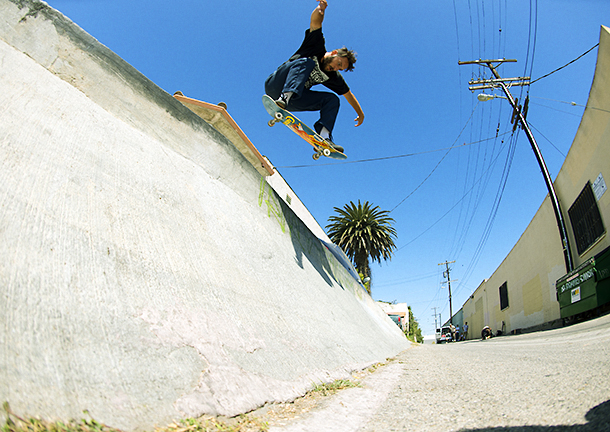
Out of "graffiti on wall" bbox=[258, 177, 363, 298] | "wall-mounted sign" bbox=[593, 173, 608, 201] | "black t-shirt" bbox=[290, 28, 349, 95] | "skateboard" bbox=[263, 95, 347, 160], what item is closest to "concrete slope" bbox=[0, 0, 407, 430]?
"graffiti on wall" bbox=[258, 177, 363, 298]

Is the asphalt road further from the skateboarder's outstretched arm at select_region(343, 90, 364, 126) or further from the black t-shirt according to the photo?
the skateboarder's outstretched arm at select_region(343, 90, 364, 126)

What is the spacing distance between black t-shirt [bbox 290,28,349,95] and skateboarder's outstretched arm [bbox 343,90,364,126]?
50 cm

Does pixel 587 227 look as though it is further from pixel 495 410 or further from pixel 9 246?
pixel 9 246

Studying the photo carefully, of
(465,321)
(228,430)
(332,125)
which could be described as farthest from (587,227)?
(465,321)

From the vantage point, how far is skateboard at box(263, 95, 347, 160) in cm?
491

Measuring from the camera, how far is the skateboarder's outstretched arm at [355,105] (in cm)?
587

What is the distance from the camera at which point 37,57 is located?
2504 millimetres

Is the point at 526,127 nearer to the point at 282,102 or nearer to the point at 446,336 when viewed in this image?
the point at 282,102

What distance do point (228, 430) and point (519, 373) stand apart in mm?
2561

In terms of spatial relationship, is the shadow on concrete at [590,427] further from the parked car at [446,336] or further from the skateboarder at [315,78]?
the parked car at [446,336]

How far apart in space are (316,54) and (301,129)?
116 cm

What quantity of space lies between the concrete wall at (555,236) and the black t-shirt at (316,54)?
1006cm

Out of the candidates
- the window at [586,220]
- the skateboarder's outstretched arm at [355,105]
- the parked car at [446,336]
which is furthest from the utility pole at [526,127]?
the parked car at [446,336]

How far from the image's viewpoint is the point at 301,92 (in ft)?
15.8
